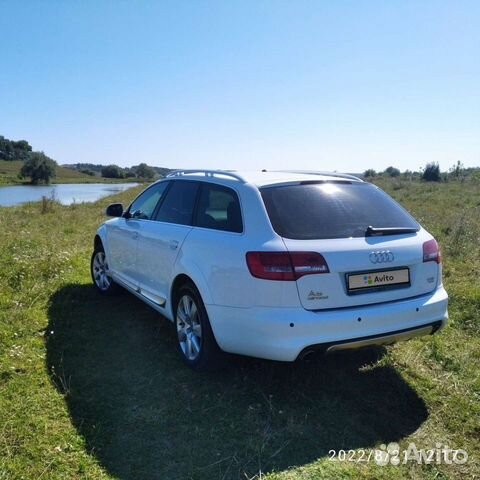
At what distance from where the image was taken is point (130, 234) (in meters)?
4.95

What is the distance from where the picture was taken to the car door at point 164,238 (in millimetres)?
3990

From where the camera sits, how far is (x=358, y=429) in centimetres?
294

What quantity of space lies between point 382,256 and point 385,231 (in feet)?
0.82

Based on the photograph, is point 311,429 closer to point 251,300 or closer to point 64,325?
point 251,300

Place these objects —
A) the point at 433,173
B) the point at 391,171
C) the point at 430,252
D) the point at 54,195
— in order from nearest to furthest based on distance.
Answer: the point at 430,252 → the point at 54,195 → the point at 433,173 → the point at 391,171

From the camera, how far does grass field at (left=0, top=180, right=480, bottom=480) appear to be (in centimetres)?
259

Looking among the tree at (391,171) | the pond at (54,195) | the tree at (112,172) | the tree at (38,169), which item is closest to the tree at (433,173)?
→ the tree at (391,171)

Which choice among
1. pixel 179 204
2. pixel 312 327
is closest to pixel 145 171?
pixel 179 204

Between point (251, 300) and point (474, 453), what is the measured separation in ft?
5.54

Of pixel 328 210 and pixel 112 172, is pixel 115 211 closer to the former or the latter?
pixel 328 210

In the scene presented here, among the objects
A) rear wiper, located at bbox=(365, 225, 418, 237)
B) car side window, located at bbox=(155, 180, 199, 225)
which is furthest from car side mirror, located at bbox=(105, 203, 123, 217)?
rear wiper, located at bbox=(365, 225, 418, 237)

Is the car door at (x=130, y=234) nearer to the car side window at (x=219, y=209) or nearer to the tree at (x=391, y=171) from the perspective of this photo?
the car side window at (x=219, y=209)

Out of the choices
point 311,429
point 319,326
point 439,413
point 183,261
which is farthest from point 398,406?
point 183,261

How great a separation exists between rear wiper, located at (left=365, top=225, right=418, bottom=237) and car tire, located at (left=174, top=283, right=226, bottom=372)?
4.59 feet
